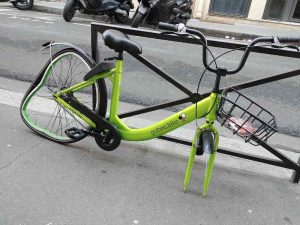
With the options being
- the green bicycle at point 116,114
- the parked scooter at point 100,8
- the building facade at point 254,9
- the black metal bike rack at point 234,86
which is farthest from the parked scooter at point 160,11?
the black metal bike rack at point 234,86

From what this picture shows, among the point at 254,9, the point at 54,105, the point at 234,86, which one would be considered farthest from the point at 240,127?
the point at 254,9

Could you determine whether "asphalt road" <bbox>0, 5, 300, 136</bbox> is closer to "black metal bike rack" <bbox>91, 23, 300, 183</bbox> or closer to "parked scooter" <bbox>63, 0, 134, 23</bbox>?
"parked scooter" <bbox>63, 0, 134, 23</bbox>

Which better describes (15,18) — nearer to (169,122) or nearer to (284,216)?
(169,122)

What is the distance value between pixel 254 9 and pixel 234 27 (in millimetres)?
1414

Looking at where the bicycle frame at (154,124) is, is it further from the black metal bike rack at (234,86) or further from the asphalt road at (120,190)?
the asphalt road at (120,190)

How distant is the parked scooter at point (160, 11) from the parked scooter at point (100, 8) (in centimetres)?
115

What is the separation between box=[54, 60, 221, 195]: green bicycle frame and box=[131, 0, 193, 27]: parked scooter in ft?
17.1

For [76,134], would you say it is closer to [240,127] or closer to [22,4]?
[240,127]

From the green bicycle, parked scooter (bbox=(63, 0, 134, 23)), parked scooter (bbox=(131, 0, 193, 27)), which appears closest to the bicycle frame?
the green bicycle

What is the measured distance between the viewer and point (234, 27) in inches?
429

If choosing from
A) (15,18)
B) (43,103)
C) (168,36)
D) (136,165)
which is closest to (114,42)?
(168,36)

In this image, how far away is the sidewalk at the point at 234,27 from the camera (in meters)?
9.99

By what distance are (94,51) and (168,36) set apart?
2.31 ft

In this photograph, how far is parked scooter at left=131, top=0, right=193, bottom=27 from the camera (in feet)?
26.8
